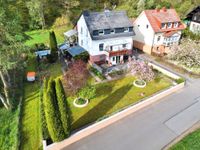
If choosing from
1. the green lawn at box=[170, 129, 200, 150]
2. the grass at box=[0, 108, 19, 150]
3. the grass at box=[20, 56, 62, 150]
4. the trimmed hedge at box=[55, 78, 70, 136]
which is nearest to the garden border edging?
the trimmed hedge at box=[55, 78, 70, 136]

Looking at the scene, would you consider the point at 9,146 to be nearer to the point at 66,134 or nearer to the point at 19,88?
the point at 66,134

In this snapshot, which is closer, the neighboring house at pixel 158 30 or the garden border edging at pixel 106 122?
the garden border edging at pixel 106 122

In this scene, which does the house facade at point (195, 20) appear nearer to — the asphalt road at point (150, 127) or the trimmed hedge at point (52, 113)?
A: the asphalt road at point (150, 127)

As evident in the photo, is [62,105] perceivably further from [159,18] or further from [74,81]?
[159,18]

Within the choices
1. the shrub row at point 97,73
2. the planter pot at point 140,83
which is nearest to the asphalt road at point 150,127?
the planter pot at point 140,83

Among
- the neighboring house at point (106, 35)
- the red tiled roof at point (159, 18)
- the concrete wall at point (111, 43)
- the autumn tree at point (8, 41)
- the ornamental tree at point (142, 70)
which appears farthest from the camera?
the red tiled roof at point (159, 18)
